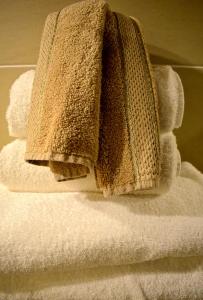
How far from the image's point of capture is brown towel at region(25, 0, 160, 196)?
419 mm

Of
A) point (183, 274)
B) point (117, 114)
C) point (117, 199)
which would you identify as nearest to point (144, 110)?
point (117, 114)

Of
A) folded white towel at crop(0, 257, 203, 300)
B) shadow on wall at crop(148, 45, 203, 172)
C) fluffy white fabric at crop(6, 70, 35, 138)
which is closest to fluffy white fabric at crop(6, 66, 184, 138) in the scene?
fluffy white fabric at crop(6, 70, 35, 138)

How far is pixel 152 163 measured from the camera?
0.44 metres

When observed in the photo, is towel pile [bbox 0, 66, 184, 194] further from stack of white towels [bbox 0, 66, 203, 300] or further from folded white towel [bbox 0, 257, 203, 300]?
folded white towel [bbox 0, 257, 203, 300]

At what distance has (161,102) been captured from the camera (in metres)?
0.50

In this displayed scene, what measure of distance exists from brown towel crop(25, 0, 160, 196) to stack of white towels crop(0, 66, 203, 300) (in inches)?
2.1

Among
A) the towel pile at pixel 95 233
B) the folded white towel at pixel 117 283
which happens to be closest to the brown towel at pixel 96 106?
the towel pile at pixel 95 233

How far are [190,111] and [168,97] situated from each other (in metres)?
0.24

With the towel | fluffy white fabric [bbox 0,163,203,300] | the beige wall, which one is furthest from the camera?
the beige wall

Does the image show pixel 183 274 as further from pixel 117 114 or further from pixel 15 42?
pixel 15 42

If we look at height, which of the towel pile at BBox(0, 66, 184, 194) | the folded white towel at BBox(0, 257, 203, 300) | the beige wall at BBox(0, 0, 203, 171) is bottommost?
the folded white towel at BBox(0, 257, 203, 300)

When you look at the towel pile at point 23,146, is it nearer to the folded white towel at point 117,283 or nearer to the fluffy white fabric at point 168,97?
the fluffy white fabric at point 168,97

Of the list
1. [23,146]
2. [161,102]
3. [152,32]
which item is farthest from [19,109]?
[152,32]

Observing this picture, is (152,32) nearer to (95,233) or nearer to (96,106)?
(96,106)
